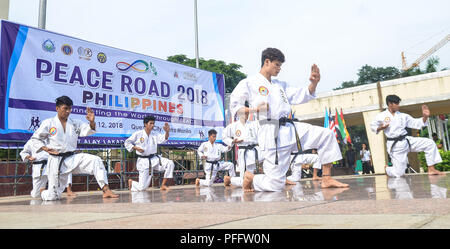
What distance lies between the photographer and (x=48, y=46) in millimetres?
8133

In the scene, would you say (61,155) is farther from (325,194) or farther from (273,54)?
(325,194)

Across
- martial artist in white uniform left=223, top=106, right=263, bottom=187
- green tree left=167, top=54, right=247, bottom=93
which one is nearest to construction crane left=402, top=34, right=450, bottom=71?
green tree left=167, top=54, right=247, bottom=93

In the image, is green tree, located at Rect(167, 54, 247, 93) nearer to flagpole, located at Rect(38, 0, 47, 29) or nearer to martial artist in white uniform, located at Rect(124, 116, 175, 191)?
flagpole, located at Rect(38, 0, 47, 29)

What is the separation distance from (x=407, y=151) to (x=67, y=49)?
762cm

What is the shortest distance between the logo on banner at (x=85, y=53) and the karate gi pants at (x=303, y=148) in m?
5.97

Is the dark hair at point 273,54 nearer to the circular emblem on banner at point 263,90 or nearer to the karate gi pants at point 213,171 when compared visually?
the circular emblem on banner at point 263,90

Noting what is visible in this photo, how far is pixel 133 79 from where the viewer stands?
9766 mm

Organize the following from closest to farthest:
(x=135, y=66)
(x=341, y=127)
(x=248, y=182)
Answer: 1. (x=248, y=182)
2. (x=135, y=66)
3. (x=341, y=127)

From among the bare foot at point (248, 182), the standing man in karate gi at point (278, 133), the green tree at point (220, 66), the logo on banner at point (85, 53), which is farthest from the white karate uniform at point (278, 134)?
the green tree at point (220, 66)

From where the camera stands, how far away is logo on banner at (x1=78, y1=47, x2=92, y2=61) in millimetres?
8749

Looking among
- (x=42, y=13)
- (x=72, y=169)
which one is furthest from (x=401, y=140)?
(x=42, y=13)

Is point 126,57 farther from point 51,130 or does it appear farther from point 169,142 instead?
point 51,130

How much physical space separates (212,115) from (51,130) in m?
6.60
